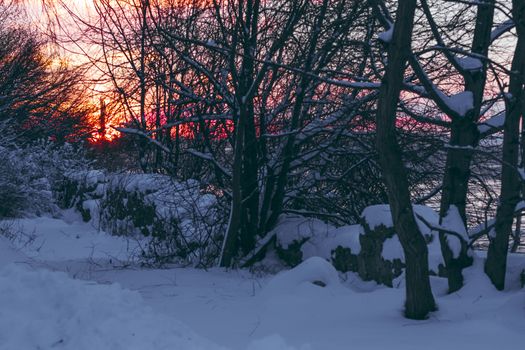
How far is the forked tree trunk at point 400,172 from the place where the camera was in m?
4.91

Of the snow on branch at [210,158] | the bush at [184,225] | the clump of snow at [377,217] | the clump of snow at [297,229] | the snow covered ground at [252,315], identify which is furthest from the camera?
the bush at [184,225]

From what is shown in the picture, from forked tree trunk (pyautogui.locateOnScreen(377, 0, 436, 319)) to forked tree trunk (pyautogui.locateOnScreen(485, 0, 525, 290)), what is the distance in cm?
84

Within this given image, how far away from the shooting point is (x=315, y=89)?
9.22 m

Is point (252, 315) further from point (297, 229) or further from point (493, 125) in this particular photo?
point (297, 229)

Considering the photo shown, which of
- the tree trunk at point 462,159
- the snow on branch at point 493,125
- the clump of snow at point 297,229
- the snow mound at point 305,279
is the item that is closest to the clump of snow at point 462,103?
the tree trunk at point 462,159

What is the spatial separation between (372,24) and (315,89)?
119 cm

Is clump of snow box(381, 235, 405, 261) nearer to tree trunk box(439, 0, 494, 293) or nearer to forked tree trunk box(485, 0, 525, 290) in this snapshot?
tree trunk box(439, 0, 494, 293)

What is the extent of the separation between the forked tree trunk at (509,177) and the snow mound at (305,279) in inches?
60.4

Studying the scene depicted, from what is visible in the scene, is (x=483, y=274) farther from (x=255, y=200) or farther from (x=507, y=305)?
(x=255, y=200)

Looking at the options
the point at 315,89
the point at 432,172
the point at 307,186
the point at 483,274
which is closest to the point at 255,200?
the point at 307,186

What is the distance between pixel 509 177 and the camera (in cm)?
560

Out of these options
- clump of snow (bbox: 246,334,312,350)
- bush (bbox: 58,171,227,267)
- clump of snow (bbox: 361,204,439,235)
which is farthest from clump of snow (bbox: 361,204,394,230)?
clump of snow (bbox: 246,334,312,350)

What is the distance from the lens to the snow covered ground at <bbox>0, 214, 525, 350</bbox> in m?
4.53

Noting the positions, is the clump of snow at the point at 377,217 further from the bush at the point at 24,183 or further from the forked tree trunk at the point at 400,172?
the bush at the point at 24,183
